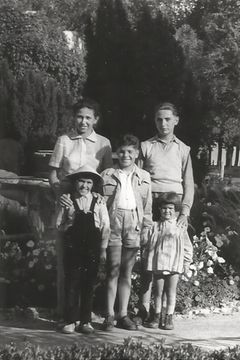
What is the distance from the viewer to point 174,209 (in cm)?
625

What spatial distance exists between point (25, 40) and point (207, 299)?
22.6m

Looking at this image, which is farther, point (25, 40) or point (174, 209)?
point (25, 40)

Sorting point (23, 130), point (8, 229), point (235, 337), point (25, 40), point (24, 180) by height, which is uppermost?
point (25, 40)

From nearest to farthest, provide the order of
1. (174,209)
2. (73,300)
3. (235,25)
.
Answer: (73,300), (174,209), (235,25)

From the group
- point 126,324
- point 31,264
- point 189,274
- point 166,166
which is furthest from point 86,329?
point 166,166

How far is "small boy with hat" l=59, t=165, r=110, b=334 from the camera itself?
580 centimetres

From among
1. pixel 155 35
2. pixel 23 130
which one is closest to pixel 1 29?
pixel 23 130

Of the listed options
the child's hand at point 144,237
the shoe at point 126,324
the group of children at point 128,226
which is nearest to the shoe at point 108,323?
the group of children at point 128,226

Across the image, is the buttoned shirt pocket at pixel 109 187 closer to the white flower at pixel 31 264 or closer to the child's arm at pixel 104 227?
the child's arm at pixel 104 227

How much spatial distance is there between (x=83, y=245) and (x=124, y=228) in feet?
1.21

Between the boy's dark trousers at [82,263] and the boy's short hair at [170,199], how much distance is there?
63 centimetres

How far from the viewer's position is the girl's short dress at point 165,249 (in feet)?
20.2

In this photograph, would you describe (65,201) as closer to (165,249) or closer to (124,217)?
(124,217)

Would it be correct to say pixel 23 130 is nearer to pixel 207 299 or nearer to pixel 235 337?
pixel 207 299
